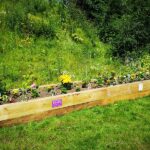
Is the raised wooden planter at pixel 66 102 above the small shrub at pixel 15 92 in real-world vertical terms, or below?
below

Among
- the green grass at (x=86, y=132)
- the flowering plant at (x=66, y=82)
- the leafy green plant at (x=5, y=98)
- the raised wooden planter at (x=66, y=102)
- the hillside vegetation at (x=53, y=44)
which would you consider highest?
the hillside vegetation at (x=53, y=44)

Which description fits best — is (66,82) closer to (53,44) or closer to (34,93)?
(34,93)

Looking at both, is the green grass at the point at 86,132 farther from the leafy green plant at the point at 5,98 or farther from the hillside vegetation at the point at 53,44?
the hillside vegetation at the point at 53,44

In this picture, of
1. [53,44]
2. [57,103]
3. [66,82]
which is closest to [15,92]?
[57,103]

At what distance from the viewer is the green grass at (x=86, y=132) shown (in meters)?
5.93

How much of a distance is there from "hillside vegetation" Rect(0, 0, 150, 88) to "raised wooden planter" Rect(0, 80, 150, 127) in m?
1.70

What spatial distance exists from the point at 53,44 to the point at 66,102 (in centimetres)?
506

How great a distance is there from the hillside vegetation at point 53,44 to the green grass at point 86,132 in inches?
99.8

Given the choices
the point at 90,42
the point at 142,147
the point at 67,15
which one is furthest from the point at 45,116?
the point at 67,15

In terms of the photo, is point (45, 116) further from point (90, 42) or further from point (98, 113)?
point (90, 42)

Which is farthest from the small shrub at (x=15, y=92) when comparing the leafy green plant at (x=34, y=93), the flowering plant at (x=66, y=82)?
the flowering plant at (x=66, y=82)

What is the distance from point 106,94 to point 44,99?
1827 mm

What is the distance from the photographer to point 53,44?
39.5 ft

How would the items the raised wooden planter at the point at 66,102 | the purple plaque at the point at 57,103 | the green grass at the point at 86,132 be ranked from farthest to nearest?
1. the purple plaque at the point at 57,103
2. the raised wooden planter at the point at 66,102
3. the green grass at the point at 86,132
